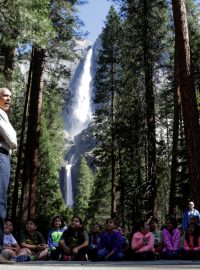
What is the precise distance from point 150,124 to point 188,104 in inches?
300

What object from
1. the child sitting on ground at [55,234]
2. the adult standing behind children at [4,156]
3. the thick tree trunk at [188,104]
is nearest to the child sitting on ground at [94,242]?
the child sitting on ground at [55,234]

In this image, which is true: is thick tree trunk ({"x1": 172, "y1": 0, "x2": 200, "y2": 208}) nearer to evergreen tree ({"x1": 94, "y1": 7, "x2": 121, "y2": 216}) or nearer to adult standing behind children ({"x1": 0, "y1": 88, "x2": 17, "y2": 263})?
adult standing behind children ({"x1": 0, "y1": 88, "x2": 17, "y2": 263})

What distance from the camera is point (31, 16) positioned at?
30.4 ft

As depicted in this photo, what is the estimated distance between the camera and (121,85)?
70.9 feet

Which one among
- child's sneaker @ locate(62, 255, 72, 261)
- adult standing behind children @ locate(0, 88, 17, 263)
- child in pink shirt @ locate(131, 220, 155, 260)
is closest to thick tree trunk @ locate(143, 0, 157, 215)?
child in pink shirt @ locate(131, 220, 155, 260)

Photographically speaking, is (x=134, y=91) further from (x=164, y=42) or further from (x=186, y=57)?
(x=186, y=57)

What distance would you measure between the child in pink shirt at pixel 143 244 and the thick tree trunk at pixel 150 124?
5.73 metres

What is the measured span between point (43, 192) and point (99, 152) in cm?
937

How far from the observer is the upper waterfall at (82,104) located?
11090 centimetres

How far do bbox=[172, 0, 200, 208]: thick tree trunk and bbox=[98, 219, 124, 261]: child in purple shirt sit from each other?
1848mm

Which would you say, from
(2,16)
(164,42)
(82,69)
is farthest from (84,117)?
(2,16)

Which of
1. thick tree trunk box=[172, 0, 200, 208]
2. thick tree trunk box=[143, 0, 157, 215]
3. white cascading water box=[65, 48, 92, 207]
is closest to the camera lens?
thick tree trunk box=[172, 0, 200, 208]

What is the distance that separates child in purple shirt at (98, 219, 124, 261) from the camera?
347 inches

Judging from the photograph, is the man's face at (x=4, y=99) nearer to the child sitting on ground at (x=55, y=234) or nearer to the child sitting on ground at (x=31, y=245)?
the child sitting on ground at (x=31, y=245)
